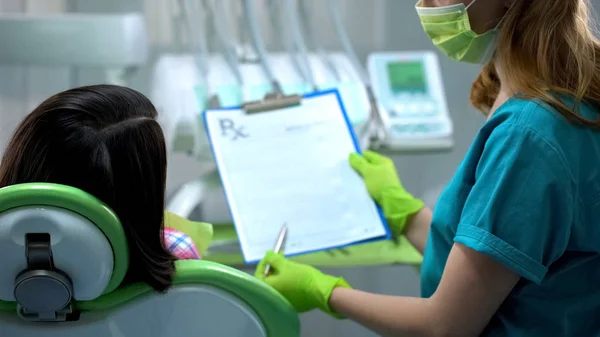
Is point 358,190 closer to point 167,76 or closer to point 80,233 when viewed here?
point 167,76

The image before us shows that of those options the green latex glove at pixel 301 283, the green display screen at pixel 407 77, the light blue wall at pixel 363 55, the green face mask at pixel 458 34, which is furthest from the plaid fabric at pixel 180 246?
the light blue wall at pixel 363 55

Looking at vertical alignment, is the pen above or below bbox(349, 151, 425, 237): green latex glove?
below

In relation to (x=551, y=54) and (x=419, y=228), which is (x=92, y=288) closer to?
(x=551, y=54)

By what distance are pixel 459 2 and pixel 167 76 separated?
92 cm

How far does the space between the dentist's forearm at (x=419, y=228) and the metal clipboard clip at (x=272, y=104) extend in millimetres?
307

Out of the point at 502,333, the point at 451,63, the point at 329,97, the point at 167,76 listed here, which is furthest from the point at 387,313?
the point at 451,63

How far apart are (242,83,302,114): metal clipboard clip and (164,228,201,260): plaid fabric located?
0.41 metres

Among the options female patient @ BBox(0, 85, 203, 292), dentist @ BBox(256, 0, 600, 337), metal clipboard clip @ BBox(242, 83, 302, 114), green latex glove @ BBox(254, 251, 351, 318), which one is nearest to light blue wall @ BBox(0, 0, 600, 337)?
metal clipboard clip @ BBox(242, 83, 302, 114)

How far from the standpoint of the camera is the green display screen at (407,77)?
6.43 ft

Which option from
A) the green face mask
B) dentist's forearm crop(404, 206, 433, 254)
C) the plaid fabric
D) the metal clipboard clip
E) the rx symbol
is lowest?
dentist's forearm crop(404, 206, 433, 254)

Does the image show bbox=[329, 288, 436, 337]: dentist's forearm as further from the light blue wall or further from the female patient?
the light blue wall

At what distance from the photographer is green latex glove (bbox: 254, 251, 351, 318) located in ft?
3.85

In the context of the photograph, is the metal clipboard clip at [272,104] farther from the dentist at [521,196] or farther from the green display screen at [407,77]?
the green display screen at [407,77]

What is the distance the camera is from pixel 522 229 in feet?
3.09
